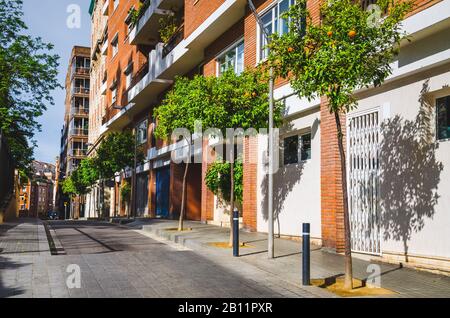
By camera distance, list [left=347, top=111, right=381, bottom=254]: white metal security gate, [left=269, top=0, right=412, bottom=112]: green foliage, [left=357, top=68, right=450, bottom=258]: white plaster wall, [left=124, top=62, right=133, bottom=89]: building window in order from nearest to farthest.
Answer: [left=269, top=0, right=412, bottom=112]: green foliage → [left=357, top=68, right=450, bottom=258]: white plaster wall → [left=347, top=111, right=381, bottom=254]: white metal security gate → [left=124, top=62, right=133, bottom=89]: building window

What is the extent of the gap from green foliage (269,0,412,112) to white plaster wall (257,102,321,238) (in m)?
5.16

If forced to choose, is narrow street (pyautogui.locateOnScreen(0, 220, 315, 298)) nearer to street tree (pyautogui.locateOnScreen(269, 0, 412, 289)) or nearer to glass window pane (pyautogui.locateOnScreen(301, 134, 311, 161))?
street tree (pyautogui.locateOnScreen(269, 0, 412, 289))

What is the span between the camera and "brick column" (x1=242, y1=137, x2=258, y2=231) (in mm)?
15875

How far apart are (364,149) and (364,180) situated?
69 cm

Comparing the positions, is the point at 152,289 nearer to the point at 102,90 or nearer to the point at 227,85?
the point at 227,85

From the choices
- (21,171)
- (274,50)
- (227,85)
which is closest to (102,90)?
(21,171)

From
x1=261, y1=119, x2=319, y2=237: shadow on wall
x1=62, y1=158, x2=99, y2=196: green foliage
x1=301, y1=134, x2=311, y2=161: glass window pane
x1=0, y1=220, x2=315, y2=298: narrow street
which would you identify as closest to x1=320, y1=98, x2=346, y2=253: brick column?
x1=301, y1=134, x2=311, y2=161: glass window pane

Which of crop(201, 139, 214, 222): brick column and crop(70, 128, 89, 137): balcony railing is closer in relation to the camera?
crop(201, 139, 214, 222): brick column

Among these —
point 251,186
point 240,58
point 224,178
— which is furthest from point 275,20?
point 224,178

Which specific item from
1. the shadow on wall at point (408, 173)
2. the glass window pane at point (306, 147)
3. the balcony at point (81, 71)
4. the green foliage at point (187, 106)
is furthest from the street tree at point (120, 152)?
the balcony at point (81, 71)

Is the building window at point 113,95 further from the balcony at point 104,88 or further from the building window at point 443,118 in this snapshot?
the building window at point 443,118

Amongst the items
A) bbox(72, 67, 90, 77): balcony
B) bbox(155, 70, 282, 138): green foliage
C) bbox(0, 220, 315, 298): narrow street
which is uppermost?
bbox(72, 67, 90, 77): balcony
